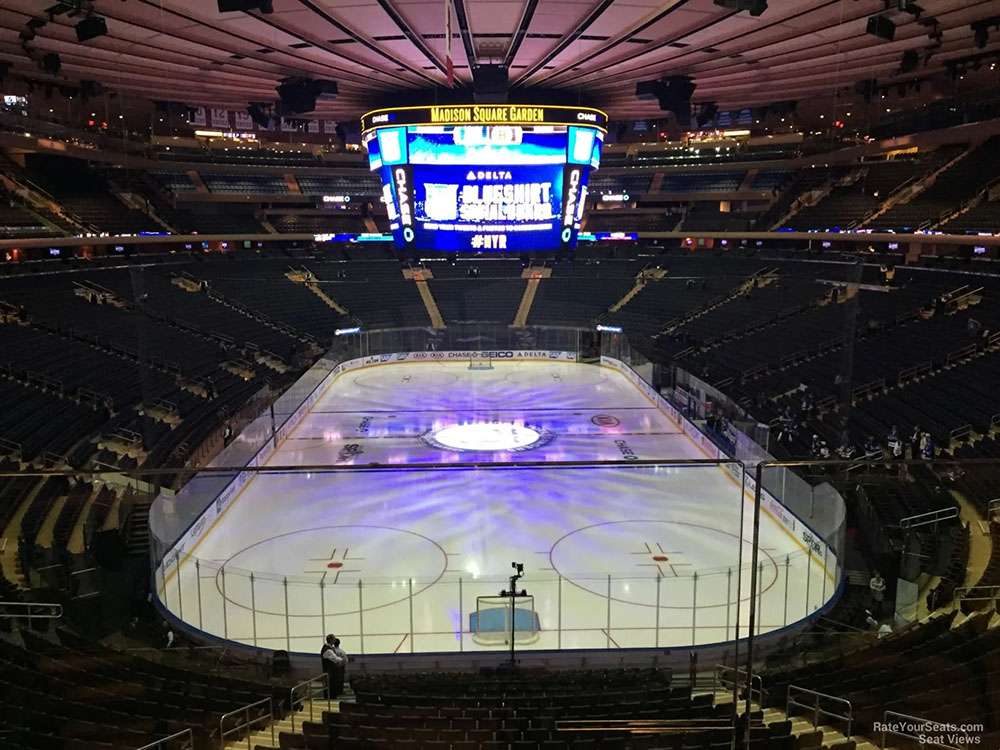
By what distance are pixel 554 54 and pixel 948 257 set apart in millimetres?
17952

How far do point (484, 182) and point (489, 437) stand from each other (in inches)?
245

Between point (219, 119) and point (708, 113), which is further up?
point (219, 119)

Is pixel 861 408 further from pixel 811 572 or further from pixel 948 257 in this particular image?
pixel 948 257

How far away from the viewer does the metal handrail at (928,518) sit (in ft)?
36.2

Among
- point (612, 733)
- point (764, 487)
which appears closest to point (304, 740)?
point (612, 733)

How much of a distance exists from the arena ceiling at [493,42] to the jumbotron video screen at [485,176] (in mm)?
1161

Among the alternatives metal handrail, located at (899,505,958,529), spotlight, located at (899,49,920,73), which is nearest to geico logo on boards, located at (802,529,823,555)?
metal handrail, located at (899,505,958,529)

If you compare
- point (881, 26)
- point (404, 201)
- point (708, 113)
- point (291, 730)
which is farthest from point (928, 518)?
point (708, 113)

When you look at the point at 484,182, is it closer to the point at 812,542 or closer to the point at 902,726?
the point at 812,542

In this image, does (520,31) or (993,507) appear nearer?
(993,507)

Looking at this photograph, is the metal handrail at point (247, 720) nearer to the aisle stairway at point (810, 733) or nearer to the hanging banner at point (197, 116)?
the aisle stairway at point (810, 733)

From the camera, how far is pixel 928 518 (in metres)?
11.2

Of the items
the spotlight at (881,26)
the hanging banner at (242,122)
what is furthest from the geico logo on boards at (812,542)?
the hanging banner at (242,122)

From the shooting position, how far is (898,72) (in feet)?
54.9
